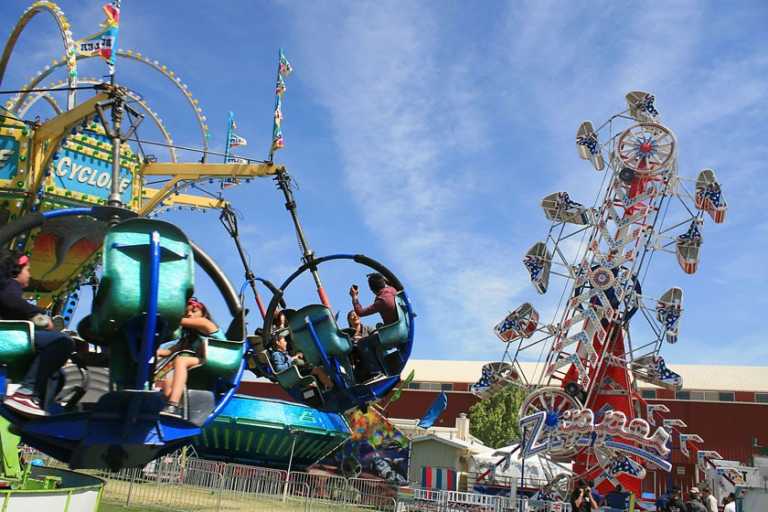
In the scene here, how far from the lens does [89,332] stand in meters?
5.74

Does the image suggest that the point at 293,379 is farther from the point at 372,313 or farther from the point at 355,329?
the point at 372,313

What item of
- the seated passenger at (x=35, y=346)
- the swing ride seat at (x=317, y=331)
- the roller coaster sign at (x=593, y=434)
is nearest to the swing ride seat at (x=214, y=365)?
the seated passenger at (x=35, y=346)

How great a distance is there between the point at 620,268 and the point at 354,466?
10.3m

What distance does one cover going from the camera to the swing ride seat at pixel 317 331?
27.7 ft

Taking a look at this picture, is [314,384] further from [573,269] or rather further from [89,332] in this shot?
[573,269]

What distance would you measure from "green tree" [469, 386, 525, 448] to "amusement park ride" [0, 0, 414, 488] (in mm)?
27108

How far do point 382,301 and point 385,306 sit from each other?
71 millimetres

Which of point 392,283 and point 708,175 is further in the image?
point 708,175

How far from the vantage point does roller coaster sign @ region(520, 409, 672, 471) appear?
66.9ft

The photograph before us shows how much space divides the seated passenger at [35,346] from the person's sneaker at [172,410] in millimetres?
812

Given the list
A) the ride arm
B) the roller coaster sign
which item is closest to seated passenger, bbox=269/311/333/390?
the ride arm

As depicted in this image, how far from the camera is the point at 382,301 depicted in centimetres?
870

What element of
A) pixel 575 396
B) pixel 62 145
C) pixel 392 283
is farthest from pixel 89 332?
pixel 575 396

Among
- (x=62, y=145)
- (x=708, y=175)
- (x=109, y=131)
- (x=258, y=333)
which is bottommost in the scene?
(x=258, y=333)
